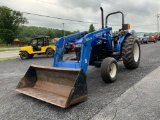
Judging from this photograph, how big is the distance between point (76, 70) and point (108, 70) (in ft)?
Result: 4.39

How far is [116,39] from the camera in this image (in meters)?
7.75

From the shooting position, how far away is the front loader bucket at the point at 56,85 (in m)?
4.24

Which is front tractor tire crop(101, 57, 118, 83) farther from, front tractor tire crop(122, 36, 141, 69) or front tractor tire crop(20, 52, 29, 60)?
front tractor tire crop(20, 52, 29, 60)

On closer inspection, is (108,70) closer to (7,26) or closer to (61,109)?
(61,109)

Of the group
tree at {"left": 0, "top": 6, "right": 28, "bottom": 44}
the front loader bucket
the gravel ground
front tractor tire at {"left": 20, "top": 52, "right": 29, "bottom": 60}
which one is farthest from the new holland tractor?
tree at {"left": 0, "top": 6, "right": 28, "bottom": 44}

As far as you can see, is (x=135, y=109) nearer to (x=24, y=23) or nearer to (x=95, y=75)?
(x=95, y=75)

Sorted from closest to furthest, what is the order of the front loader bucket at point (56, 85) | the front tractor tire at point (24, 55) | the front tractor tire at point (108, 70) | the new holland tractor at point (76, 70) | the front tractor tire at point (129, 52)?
the front loader bucket at point (56, 85)
the new holland tractor at point (76, 70)
the front tractor tire at point (108, 70)
the front tractor tire at point (129, 52)
the front tractor tire at point (24, 55)

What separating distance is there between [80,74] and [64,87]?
0.75 meters

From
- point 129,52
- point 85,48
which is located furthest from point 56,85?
point 129,52

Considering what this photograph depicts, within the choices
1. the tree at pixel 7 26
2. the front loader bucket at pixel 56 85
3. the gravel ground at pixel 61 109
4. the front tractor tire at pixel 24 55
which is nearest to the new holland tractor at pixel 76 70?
the front loader bucket at pixel 56 85

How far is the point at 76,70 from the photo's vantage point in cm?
456

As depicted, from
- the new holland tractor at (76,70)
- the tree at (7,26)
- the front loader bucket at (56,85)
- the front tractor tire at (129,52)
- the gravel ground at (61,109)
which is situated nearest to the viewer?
the gravel ground at (61,109)

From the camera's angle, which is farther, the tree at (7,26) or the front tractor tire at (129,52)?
the tree at (7,26)

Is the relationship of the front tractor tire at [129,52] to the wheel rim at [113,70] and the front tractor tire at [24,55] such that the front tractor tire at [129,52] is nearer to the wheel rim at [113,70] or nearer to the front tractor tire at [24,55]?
the wheel rim at [113,70]
